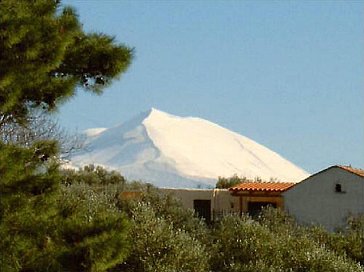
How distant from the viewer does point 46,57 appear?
788 centimetres

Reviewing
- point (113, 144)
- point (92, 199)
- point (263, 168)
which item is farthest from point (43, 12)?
point (113, 144)

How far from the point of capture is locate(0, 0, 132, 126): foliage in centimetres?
759

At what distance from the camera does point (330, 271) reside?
10820 mm

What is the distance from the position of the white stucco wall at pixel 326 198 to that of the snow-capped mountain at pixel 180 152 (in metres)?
37.6

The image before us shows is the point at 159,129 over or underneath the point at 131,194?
over

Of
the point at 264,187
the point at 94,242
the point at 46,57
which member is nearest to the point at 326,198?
the point at 264,187

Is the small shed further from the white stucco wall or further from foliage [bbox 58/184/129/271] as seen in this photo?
foliage [bbox 58/184/129/271]

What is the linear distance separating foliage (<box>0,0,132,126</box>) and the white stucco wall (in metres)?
13.1

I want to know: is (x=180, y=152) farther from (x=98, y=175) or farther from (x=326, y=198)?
(x=326, y=198)

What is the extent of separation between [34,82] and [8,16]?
96 centimetres

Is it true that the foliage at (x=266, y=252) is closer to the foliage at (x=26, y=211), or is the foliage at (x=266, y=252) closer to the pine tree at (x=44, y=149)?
the pine tree at (x=44, y=149)

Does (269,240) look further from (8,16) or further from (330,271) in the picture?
(8,16)

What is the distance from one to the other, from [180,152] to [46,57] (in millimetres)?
69736

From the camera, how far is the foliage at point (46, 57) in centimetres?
759
